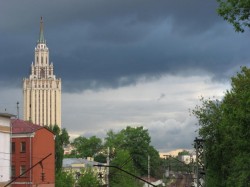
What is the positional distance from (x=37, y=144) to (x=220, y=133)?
77.8ft

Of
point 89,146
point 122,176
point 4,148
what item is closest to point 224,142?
point 4,148

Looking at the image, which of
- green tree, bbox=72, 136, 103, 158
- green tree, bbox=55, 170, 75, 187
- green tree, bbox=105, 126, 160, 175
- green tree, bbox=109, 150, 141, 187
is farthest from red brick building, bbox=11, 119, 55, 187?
green tree, bbox=72, 136, 103, 158

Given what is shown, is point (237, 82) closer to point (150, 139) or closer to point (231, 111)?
point (231, 111)

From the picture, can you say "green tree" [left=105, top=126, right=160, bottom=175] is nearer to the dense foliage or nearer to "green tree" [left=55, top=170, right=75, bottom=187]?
"green tree" [left=55, top=170, right=75, bottom=187]

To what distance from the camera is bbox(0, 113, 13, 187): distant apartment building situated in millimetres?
64125

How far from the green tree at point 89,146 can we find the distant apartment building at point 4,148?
107 meters

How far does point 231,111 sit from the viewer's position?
47844mm

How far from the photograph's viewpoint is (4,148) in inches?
2552

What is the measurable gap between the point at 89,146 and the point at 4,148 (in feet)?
373

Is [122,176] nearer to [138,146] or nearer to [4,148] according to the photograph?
[4,148]

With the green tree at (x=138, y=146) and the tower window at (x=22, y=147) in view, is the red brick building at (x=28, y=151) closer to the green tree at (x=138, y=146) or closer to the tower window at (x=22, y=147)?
the tower window at (x=22, y=147)

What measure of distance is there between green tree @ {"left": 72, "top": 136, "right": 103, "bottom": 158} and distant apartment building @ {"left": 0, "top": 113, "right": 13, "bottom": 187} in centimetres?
10738

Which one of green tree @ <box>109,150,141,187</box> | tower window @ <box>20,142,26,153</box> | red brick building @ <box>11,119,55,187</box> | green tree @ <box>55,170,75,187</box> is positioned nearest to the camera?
red brick building @ <box>11,119,55,187</box>

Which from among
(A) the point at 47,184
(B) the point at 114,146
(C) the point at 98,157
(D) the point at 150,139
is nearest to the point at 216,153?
(A) the point at 47,184
